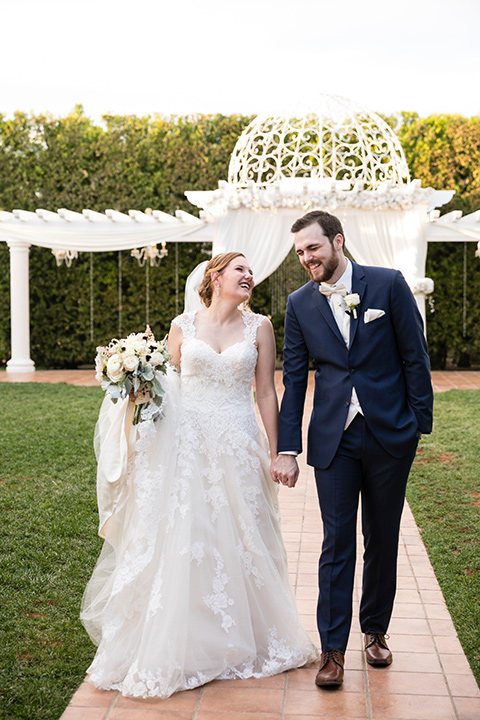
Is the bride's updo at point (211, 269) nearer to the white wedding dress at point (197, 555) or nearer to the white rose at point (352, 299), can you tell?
the white wedding dress at point (197, 555)

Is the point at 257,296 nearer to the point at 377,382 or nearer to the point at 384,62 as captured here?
the point at 384,62

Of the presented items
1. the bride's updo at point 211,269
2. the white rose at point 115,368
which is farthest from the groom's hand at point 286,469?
the bride's updo at point 211,269

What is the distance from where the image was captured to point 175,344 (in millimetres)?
3807

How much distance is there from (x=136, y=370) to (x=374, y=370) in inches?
37.6

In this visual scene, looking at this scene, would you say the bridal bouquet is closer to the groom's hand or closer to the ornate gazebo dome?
the groom's hand

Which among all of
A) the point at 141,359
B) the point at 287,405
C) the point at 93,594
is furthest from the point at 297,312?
the point at 93,594

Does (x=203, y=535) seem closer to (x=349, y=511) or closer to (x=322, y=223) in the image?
(x=349, y=511)

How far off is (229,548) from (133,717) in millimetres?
734

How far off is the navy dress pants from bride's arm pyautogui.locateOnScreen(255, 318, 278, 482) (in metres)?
0.35

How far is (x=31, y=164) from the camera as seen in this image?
15.0 m

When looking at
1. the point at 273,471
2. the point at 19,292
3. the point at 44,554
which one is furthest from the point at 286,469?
the point at 19,292

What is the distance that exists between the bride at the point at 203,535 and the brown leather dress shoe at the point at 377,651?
0.24m

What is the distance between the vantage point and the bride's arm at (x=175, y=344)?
3.80m

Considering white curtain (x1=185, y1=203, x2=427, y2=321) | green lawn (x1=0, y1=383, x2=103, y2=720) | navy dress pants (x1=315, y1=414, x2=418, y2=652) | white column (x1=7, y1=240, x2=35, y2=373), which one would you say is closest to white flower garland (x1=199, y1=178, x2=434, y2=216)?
white curtain (x1=185, y1=203, x2=427, y2=321)
